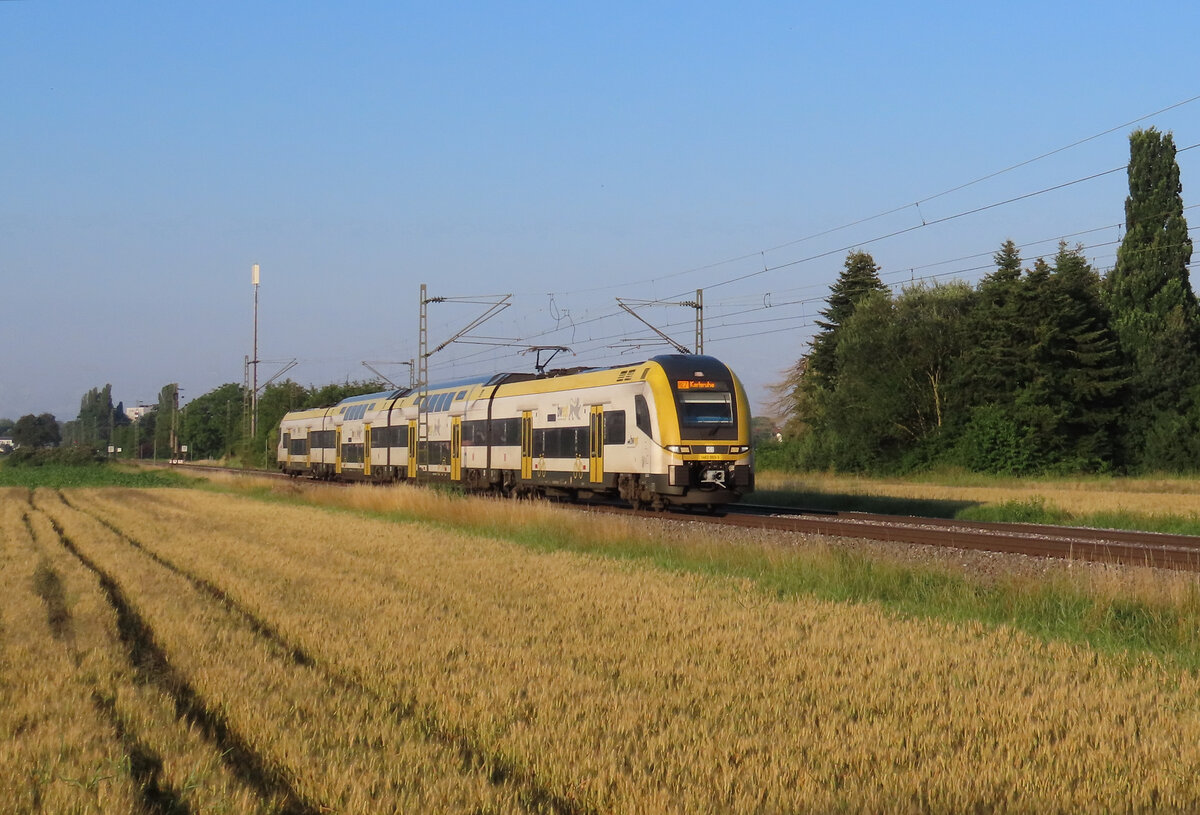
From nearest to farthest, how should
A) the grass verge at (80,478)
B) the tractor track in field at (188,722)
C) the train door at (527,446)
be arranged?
the tractor track in field at (188,722)
the train door at (527,446)
the grass verge at (80,478)

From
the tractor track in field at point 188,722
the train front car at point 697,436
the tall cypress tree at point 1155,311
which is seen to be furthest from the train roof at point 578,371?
the tall cypress tree at point 1155,311

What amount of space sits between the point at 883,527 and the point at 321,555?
36.2 feet

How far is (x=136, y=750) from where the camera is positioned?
6.39 metres

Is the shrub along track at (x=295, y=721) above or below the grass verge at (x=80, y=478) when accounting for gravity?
below

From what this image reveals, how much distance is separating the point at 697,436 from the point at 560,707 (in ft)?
63.6

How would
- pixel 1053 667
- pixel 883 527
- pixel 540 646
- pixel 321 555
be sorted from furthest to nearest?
pixel 883 527 → pixel 321 555 → pixel 540 646 → pixel 1053 667

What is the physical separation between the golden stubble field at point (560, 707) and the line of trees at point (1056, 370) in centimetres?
4101

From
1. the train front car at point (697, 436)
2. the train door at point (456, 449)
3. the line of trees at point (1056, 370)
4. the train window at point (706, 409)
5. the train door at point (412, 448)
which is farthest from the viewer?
the line of trees at point (1056, 370)

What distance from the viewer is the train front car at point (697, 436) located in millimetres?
26172

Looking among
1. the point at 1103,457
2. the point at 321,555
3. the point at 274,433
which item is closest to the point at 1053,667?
the point at 321,555

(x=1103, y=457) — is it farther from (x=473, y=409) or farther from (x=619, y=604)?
(x=619, y=604)

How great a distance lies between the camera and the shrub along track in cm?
549

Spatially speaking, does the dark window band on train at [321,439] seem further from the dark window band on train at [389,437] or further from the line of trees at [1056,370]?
the line of trees at [1056,370]

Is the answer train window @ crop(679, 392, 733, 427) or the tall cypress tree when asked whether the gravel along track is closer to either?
train window @ crop(679, 392, 733, 427)
